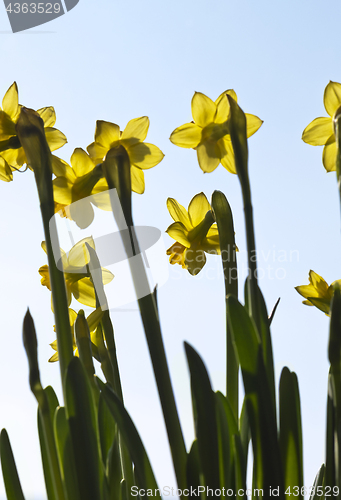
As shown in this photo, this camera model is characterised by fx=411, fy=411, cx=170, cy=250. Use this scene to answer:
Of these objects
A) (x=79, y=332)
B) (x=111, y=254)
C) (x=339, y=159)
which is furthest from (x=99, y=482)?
(x=339, y=159)

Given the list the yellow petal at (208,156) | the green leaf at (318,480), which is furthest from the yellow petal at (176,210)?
the green leaf at (318,480)

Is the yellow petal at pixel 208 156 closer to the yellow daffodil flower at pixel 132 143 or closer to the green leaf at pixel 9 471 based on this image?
the yellow daffodil flower at pixel 132 143

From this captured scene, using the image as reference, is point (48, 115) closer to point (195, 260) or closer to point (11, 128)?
point (11, 128)

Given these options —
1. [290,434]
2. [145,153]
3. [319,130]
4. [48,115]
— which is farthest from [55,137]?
[290,434]

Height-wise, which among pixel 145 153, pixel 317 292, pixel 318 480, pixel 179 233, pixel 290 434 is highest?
pixel 145 153

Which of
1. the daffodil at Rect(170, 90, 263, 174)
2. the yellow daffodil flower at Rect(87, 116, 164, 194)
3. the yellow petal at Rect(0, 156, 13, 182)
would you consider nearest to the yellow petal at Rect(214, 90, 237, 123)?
the daffodil at Rect(170, 90, 263, 174)

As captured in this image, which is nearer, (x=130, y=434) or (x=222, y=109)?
(x=130, y=434)

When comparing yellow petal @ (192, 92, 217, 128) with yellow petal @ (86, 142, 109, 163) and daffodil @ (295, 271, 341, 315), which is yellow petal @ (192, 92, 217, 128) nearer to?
yellow petal @ (86, 142, 109, 163)
